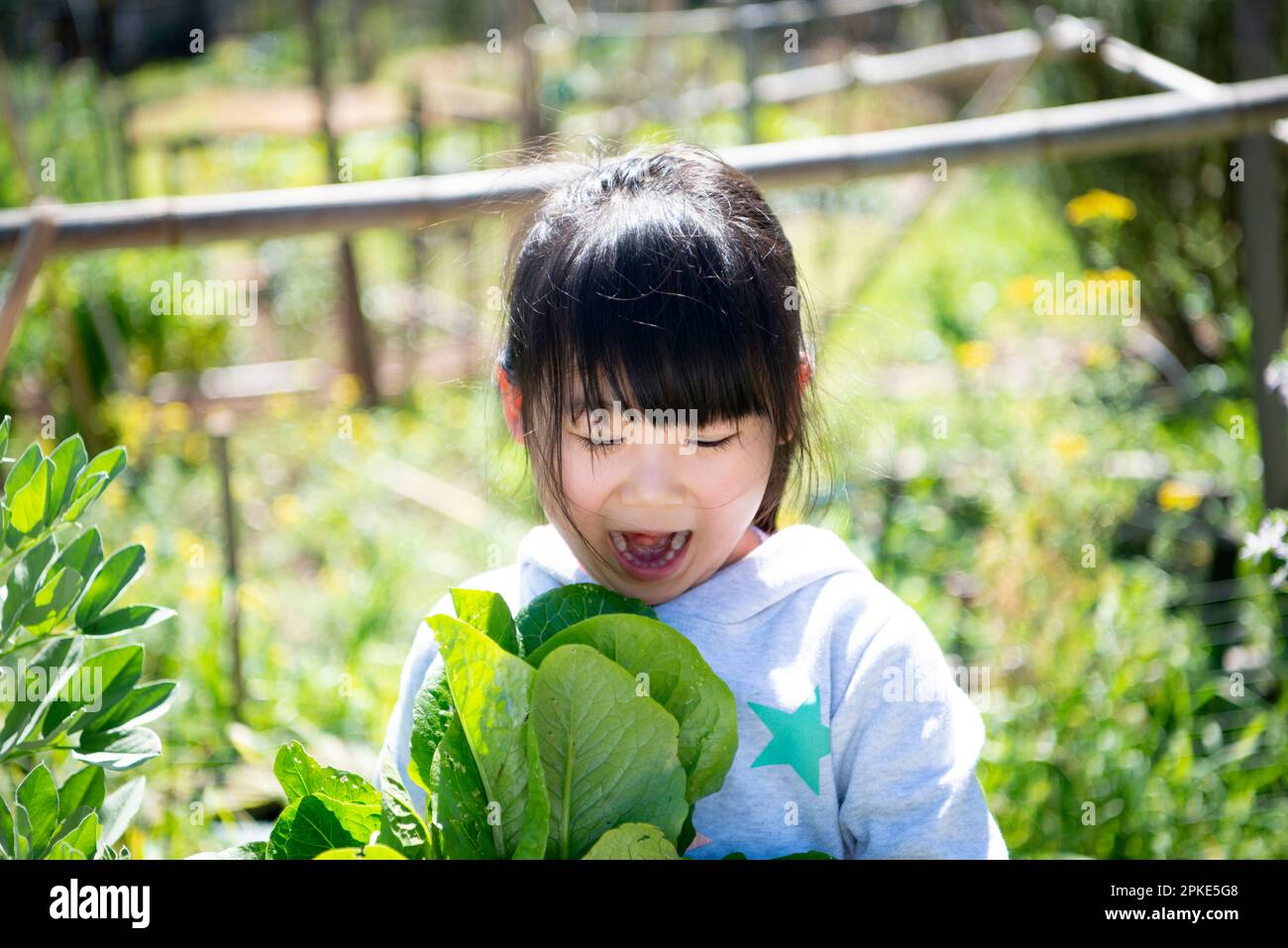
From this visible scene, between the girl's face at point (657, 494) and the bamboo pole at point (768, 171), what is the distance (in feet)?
2.33

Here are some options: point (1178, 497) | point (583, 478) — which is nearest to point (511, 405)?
point (583, 478)

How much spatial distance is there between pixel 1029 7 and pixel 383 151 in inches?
169

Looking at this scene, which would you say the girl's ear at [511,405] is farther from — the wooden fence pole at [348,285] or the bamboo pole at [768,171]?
the wooden fence pole at [348,285]

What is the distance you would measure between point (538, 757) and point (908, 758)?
34cm

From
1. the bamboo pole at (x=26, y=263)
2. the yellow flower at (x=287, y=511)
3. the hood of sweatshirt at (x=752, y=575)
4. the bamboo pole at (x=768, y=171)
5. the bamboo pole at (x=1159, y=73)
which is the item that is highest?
the bamboo pole at (x=1159, y=73)

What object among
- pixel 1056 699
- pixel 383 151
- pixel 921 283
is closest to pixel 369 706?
pixel 1056 699

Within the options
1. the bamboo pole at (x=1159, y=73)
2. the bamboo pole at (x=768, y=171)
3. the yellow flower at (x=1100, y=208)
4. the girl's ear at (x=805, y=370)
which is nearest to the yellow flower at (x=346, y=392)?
the bamboo pole at (x=768, y=171)

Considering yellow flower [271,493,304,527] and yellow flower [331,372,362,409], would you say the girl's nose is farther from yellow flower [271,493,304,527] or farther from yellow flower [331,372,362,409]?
yellow flower [331,372,362,409]

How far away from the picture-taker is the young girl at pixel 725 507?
1016 millimetres

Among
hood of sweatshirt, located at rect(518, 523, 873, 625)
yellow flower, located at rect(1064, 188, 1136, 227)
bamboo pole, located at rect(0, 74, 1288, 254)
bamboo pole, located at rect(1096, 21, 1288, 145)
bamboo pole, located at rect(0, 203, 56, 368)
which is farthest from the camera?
yellow flower, located at rect(1064, 188, 1136, 227)

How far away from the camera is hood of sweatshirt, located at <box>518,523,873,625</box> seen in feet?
3.70

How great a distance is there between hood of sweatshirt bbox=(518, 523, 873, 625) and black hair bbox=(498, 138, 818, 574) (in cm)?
10

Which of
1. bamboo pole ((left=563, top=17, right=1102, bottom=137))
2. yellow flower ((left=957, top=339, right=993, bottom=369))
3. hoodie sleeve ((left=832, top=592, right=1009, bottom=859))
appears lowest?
hoodie sleeve ((left=832, top=592, right=1009, bottom=859))

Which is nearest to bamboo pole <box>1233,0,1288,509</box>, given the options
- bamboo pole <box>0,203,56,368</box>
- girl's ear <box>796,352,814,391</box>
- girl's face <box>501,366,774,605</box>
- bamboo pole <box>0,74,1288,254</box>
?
bamboo pole <box>0,74,1288,254</box>
